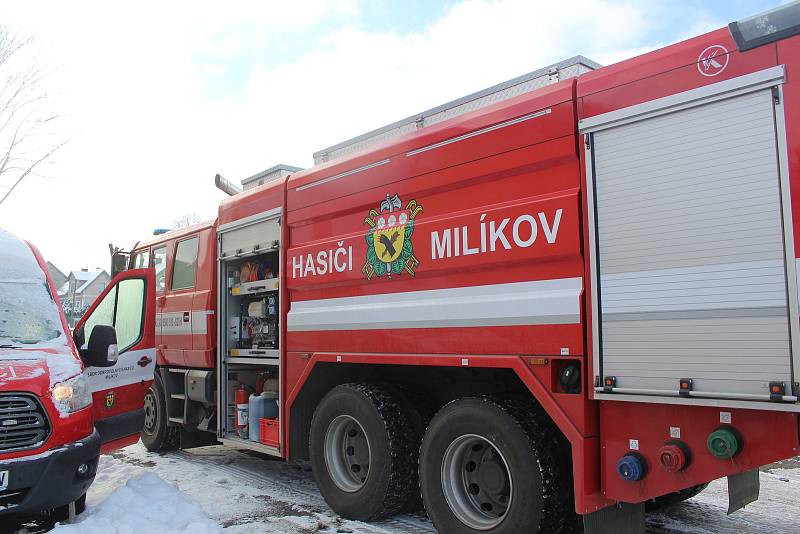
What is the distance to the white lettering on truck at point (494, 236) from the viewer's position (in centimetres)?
398

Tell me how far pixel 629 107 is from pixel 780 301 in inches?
52.5

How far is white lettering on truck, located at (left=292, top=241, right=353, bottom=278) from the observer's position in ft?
18.0

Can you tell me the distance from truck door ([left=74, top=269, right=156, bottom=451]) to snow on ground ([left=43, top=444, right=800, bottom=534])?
636 millimetres

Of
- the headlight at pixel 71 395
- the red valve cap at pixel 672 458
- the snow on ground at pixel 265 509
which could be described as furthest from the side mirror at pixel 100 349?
the red valve cap at pixel 672 458

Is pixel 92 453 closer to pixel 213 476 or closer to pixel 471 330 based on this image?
pixel 213 476

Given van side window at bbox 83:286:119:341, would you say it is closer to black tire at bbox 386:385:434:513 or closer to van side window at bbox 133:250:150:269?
van side window at bbox 133:250:150:269

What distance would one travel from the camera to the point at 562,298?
12.8 ft

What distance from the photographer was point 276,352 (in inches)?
248

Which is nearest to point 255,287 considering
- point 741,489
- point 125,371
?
point 125,371

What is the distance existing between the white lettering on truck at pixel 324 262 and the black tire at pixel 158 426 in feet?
10.7

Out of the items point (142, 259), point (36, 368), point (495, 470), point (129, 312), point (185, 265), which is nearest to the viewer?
point (495, 470)

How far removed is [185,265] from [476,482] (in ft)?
16.8

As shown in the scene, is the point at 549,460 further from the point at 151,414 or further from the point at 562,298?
the point at 151,414

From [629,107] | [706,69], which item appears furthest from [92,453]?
[706,69]
